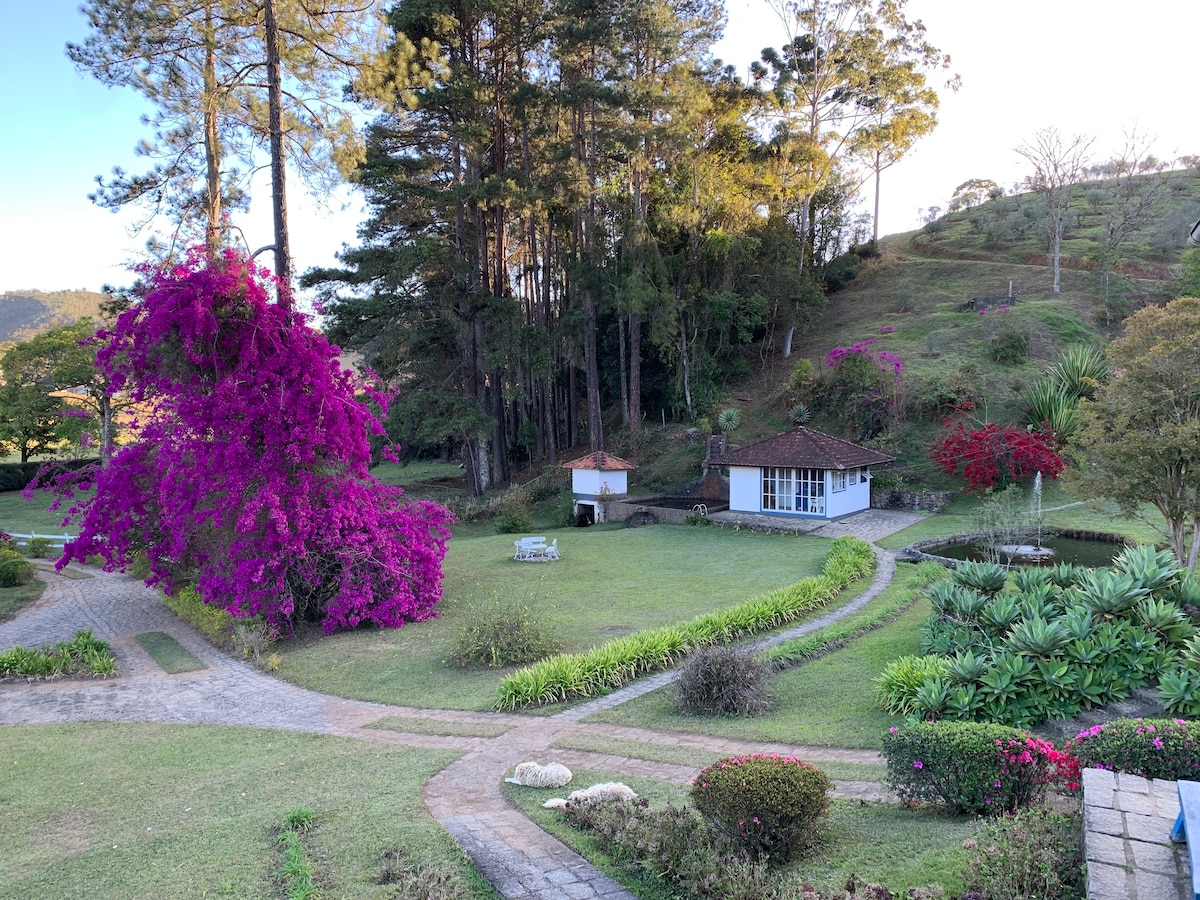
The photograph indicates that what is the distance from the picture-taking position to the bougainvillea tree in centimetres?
1180

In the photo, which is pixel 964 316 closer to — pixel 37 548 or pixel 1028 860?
pixel 1028 860

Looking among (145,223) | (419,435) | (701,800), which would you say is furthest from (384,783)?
(419,435)

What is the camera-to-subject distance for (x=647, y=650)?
387 inches

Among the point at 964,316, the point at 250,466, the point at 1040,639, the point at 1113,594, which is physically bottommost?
the point at 1040,639

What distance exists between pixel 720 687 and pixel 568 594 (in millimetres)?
6333

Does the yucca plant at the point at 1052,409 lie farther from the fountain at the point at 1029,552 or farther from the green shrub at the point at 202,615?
the green shrub at the point at 202,615

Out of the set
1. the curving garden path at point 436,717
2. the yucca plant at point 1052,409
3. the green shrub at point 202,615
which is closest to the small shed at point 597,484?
the curving garden path at point 436,717

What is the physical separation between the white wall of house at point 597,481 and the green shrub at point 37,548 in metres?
15.5

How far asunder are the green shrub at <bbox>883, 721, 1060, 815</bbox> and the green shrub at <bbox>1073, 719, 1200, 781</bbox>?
0.83ft

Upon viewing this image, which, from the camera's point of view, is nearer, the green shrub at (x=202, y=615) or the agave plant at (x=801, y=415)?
the green shrub at (x=202, y=615)

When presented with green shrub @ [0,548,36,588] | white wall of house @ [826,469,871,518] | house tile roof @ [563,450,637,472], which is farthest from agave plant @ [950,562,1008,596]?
green shrub @ [0,548,36,588]

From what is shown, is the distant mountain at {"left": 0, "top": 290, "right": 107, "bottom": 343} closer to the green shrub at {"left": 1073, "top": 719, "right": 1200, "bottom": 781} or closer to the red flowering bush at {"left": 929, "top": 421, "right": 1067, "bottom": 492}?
the red flowering bush at {"left": 929, "top": 421, "right": 1067, "bottom": 492}

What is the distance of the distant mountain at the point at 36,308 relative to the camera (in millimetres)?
83775

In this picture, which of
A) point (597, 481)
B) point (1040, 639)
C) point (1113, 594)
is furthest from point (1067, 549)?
point (597, 481)
